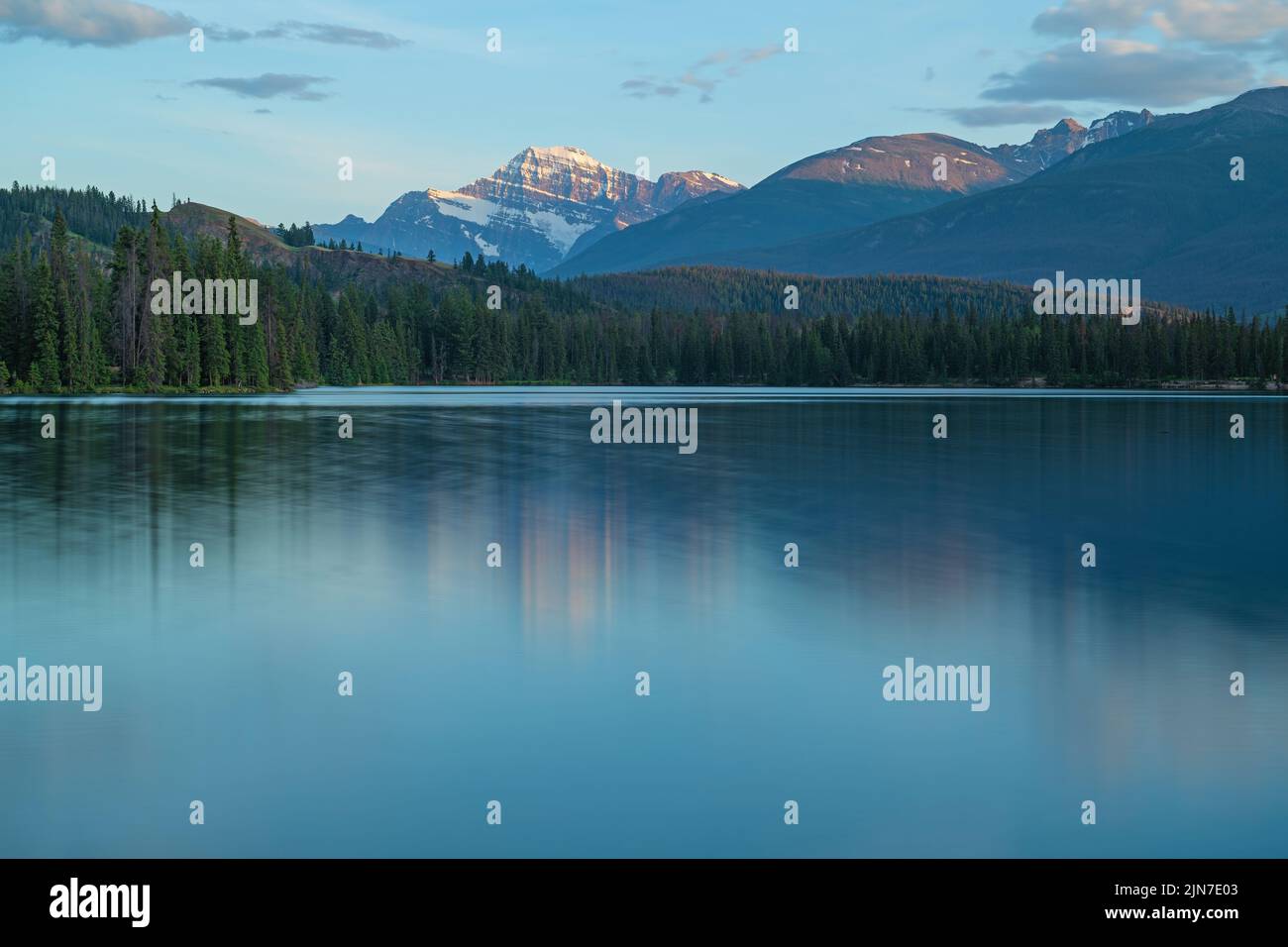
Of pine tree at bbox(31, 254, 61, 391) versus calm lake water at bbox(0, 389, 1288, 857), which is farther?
pine tree at bbox(31, 254, 61, 391)

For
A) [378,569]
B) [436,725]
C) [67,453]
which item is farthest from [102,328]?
[436,725]

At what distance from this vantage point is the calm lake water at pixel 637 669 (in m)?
14.5

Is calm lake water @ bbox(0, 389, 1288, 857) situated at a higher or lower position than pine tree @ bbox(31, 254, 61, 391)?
lower

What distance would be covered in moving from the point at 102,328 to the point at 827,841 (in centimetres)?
17458

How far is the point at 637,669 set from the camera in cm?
2162

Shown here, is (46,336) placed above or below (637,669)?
above

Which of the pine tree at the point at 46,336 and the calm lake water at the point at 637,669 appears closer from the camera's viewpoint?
the calm lake water at the point at 637,669

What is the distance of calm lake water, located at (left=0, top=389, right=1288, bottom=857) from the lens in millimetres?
14539

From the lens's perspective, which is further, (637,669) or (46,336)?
(46,336)

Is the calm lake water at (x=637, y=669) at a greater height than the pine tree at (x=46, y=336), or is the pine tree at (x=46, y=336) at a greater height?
the pine tree at (x=46, y=336)
